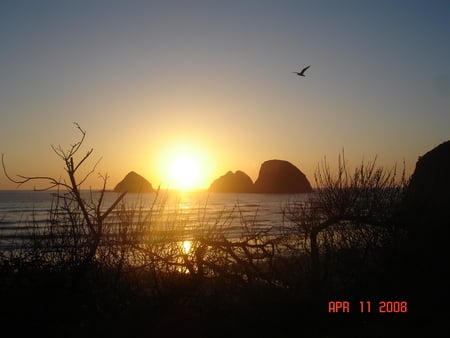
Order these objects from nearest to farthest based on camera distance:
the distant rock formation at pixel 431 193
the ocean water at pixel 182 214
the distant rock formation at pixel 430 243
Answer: the distant rock formation at pixel 430 243 → the distant rock formation at pixel 431 193 → the ocean water at pixel 182 214

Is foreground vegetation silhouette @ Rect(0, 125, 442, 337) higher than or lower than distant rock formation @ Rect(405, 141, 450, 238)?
lower

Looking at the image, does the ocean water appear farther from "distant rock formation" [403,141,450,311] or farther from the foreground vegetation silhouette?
"distant rock formation" [403,141,450,311]

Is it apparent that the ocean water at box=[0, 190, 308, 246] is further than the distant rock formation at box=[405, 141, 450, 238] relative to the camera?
Yes

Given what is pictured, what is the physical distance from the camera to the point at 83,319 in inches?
305

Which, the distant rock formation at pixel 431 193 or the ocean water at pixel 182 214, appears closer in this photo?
the distant rock formation at pixel 431 193

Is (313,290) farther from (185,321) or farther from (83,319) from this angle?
(83,319)

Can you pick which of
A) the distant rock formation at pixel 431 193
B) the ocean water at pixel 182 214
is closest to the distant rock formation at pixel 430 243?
the distant rock formation at pixel 431 193

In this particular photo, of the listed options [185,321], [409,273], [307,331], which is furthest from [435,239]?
[185,321]

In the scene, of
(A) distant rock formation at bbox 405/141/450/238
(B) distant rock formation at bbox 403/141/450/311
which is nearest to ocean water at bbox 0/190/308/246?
(B) distant rock formation at bbox 403/141/450/311

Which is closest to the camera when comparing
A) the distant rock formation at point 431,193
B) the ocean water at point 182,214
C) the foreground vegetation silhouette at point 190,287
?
the foreground vegetation silhouette at point 190,287

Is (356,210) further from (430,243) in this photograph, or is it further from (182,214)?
(182,214)

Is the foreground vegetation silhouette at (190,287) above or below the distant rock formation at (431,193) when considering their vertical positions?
below

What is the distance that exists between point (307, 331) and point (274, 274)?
2.73m

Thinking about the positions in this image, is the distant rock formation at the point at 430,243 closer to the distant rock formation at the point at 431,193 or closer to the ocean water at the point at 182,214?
the distant rock formation at the point at 431,193
